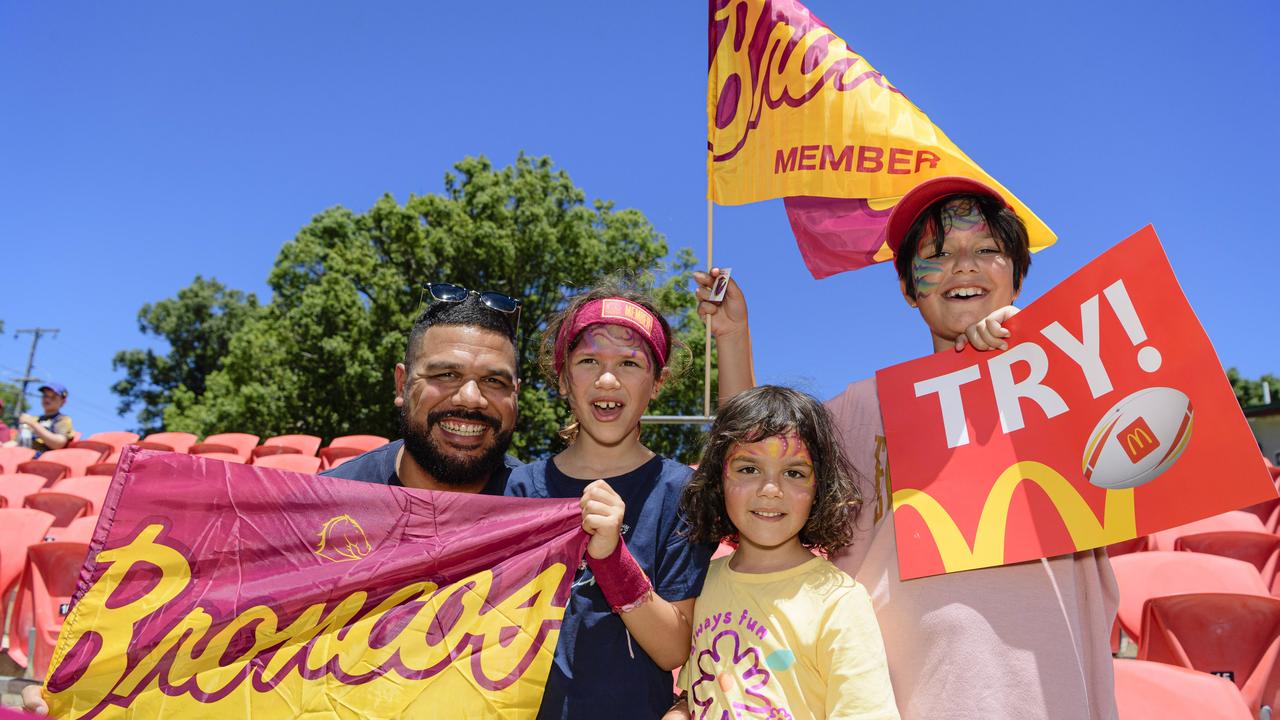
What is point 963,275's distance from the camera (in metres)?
2.17

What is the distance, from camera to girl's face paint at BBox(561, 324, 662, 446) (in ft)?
7.36

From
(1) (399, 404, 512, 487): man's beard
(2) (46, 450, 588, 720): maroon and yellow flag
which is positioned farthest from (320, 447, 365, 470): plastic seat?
(2) (46, 450, 588, 720): maroon and yellow flag

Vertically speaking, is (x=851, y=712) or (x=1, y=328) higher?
(x=1, y=328)

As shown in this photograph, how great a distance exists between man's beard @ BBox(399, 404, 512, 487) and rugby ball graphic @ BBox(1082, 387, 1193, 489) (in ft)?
6.03

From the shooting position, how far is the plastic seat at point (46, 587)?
446 centimetres

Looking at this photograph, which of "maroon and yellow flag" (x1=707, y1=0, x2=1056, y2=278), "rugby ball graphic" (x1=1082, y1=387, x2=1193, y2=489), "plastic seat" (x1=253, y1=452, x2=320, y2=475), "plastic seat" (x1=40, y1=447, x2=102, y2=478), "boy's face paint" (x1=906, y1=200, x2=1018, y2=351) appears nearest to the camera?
"rugby ball graphic" (x1=1082, y1=387, x2=1193, y2=489)

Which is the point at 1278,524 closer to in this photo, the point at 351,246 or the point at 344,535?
the point at 344,535

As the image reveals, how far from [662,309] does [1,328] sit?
3729 inches

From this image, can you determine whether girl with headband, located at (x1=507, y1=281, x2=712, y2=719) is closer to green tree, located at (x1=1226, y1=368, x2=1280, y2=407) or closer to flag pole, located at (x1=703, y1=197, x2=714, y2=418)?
flag pole, located at (x1=703, y1=197, x2=714, y2=418)

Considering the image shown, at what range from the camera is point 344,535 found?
2.33 meters

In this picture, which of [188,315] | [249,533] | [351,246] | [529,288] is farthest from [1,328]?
[249,533]

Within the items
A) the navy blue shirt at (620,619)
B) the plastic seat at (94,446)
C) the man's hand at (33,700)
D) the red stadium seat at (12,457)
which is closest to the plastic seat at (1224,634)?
the navy blue shirt at (620,619)

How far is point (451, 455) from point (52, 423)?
461 inches

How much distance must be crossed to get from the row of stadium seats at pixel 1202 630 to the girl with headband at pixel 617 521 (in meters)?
1.71
